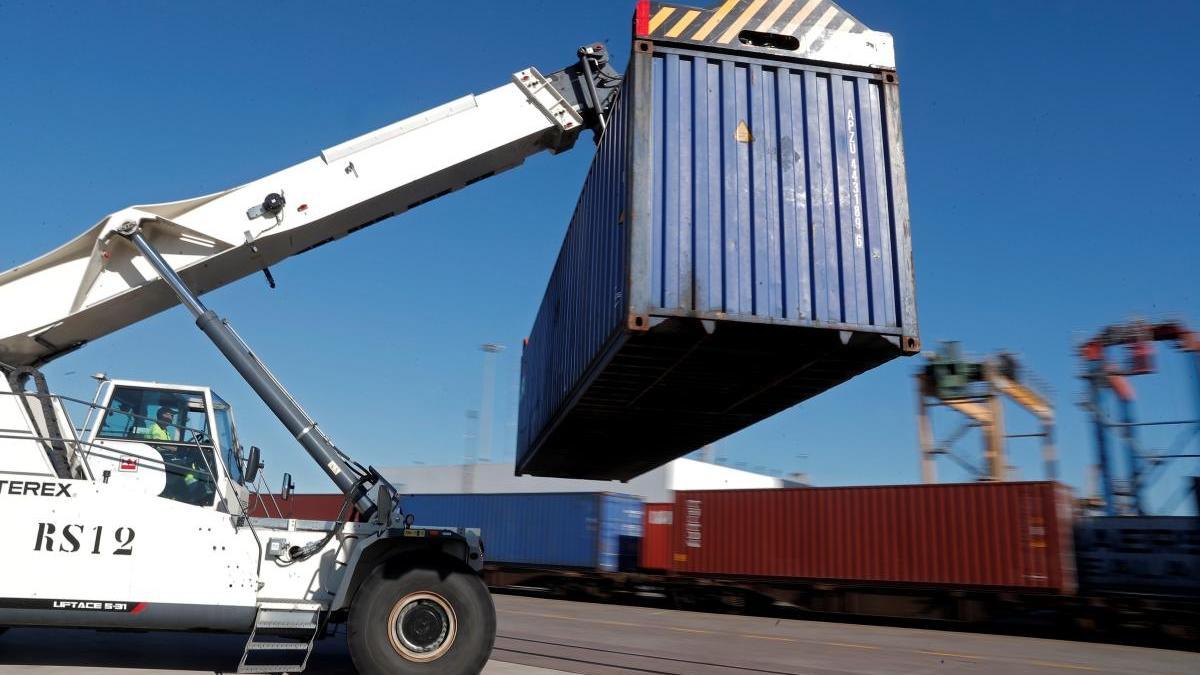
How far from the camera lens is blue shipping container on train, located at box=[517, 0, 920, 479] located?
24.0ft

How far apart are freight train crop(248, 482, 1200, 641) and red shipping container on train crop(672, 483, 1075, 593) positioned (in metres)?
0.03

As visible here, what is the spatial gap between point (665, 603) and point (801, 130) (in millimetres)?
16560

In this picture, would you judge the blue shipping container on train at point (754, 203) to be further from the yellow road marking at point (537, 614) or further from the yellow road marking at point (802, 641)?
the yellow road marking at point (537, 614)

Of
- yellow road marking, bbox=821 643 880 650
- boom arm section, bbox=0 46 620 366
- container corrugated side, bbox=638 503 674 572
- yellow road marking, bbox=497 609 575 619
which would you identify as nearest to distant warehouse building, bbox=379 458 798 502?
container corrugated side, bbox=638 503 674 572

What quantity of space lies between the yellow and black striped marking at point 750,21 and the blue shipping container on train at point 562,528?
1634 centimetres

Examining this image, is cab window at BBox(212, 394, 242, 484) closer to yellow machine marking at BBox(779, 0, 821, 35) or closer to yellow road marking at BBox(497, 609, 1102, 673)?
yellow machine marking at BBox(779, 0, 821, 35)

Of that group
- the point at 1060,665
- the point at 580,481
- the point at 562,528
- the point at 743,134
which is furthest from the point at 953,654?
the point at 580,481

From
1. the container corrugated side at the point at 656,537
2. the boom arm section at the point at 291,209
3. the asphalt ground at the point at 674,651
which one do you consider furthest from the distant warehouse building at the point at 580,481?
the boom arm section at the point at 291,209

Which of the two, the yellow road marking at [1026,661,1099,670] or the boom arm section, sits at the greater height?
the boom arm section

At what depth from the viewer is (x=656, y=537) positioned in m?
22.2

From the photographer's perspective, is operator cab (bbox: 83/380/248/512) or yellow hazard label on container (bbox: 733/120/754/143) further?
yellow hazard label on container (bbox: 733/120/754/143)

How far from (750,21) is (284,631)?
294 inches

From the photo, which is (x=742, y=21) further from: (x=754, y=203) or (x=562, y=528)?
(x=562, y=528)

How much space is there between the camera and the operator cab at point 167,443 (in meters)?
7.31
